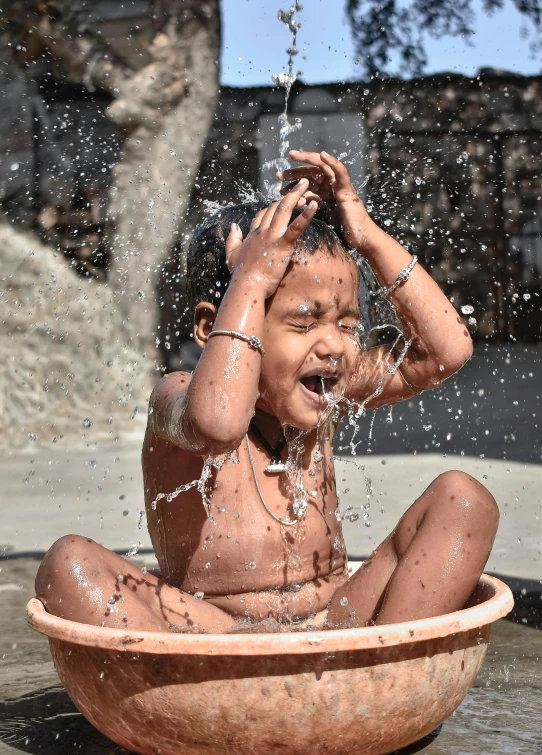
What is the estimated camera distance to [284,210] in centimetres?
188

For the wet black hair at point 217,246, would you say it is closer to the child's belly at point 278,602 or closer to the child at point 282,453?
the child at point 282,453

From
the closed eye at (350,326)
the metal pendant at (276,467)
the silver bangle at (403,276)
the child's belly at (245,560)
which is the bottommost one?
the child's belly at (245,560)

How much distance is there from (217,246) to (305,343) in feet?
1.21

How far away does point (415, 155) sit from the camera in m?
9.76

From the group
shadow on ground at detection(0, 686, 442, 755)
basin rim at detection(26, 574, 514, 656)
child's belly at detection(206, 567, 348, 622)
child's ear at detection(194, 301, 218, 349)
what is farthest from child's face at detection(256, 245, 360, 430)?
shadow on ground at detection(0, 686, 442, 755)

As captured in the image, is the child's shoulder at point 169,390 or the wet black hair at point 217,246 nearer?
the child's shoulder at point 169,390

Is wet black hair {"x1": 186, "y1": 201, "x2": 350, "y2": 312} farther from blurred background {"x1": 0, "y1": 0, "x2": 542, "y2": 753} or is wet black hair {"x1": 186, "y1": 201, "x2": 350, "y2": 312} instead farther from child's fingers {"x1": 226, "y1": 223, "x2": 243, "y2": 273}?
blurred background {"x1": 0, "y1": 0, "x2": 542, "y2": 753}

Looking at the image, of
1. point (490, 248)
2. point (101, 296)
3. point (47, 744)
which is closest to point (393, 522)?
point (47, 744)

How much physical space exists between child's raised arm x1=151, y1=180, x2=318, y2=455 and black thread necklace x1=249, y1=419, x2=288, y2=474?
0.25 metres

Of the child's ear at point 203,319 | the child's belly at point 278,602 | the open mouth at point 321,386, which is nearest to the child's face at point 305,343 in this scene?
the open mouth at point 321,386

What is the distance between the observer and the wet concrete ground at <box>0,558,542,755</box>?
2.00m

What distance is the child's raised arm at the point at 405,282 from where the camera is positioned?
2.13 meters

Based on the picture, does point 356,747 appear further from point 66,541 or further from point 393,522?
point 393,522

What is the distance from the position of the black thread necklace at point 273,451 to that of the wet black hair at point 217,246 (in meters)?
0.28
